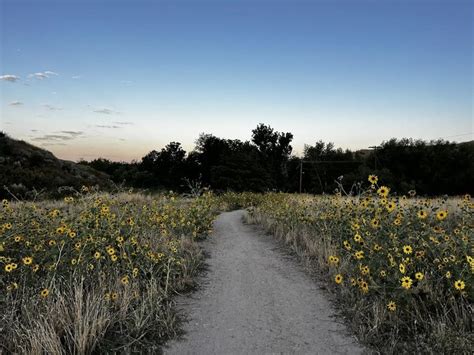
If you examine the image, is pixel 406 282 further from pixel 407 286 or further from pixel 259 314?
pixel 259 314

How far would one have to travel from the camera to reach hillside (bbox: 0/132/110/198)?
21.6 meters

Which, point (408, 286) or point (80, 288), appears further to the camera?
point (80, 288)

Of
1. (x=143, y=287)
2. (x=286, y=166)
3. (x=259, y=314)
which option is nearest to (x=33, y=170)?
(x=143, y=287)

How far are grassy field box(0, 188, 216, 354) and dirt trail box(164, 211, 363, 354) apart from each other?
0.34m

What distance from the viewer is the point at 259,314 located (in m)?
4.09

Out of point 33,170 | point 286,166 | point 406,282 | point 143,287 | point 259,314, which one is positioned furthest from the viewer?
point 286,166

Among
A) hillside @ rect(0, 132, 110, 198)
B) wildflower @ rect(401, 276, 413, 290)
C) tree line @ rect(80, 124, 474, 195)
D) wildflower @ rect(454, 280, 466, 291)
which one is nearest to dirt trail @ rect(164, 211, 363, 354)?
wildflower @ rect(401, 276, 413, 290)

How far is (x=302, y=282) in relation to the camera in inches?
210

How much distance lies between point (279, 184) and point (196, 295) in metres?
52.3

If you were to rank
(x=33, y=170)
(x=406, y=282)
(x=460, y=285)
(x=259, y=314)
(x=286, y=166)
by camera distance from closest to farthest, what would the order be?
(x=460, y=285) → (x=406, y=282) → (x=259, y=314) → (x=33, y=170) → (x=286, y=166)

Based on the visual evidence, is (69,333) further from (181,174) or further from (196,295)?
Answer: (181,174)

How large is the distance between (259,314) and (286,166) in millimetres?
58158

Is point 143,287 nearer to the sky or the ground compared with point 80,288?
nearer to the ground

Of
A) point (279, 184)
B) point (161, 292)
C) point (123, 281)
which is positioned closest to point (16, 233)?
point (123, 281)
